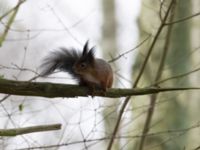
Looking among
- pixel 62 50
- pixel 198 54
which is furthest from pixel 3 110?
pixel 198 54

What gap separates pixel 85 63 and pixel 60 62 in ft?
0.24

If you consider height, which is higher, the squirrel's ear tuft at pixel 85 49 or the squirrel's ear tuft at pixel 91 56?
the squirrel's ear tuft at pixel 85 49

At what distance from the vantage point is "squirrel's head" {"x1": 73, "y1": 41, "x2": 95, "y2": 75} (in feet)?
4.78

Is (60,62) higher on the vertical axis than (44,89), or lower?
higher

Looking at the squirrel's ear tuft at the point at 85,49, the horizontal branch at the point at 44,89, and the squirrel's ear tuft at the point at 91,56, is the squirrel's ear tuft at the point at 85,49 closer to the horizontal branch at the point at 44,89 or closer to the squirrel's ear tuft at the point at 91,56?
the squirrel's ear tuft at the point at 91,56

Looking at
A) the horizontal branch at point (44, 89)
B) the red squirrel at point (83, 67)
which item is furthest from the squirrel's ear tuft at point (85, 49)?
the horizontal branch at point (44, 89)

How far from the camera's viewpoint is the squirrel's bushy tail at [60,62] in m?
1.48

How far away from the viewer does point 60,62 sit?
1.48 m

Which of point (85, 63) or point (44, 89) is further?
point (85, 63)

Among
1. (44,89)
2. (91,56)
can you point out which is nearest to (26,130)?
(44,89)

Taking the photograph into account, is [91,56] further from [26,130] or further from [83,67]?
[26,130]

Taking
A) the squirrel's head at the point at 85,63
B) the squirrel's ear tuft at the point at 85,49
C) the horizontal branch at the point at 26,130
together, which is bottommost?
the horizontal branch at the point at 26,130

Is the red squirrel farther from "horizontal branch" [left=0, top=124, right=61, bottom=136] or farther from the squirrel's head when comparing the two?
"horizontal branch" [left=0, top=124, right=61, bottom=136]

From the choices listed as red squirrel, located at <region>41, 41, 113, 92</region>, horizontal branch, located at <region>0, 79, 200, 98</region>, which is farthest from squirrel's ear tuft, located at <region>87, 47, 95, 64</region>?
horizontal branch, located at <region>0, 79, 200, 98</region>
